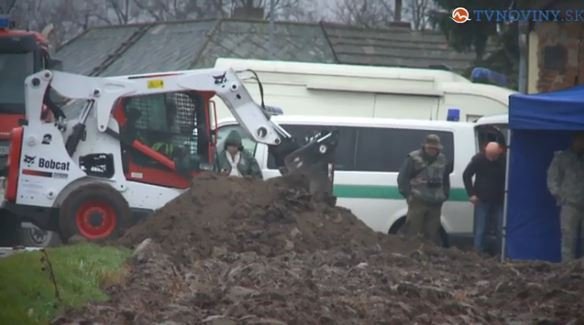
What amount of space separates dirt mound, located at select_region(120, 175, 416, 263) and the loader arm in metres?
0.69

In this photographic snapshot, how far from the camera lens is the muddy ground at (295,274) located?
10.3 meters

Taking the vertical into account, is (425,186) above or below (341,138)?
below

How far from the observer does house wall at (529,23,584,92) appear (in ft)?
76.9

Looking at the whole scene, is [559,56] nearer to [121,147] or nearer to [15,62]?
[15,62]

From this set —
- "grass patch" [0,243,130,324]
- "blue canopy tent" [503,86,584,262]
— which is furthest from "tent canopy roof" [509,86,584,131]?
"grass patch" [0,243,130,324]

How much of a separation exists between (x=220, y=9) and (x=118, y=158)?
41.7 metres

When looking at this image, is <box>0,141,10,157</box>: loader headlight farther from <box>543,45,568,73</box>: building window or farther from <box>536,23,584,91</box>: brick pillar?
<box>543,45,568,73</box>: building window

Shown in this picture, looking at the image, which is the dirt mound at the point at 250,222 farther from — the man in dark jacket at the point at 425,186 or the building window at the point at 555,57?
the building window at the point at 555,57

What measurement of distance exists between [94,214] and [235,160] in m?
2.11

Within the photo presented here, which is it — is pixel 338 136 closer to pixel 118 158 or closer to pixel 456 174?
pixel 456 174

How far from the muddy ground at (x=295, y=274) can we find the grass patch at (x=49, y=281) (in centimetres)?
18

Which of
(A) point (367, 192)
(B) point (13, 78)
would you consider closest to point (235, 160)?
(A) point (367, 192)

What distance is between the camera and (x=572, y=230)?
15953 millimetres

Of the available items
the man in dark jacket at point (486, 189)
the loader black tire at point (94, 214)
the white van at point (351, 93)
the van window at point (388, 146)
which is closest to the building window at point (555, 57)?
the white van at point (351, 93)
